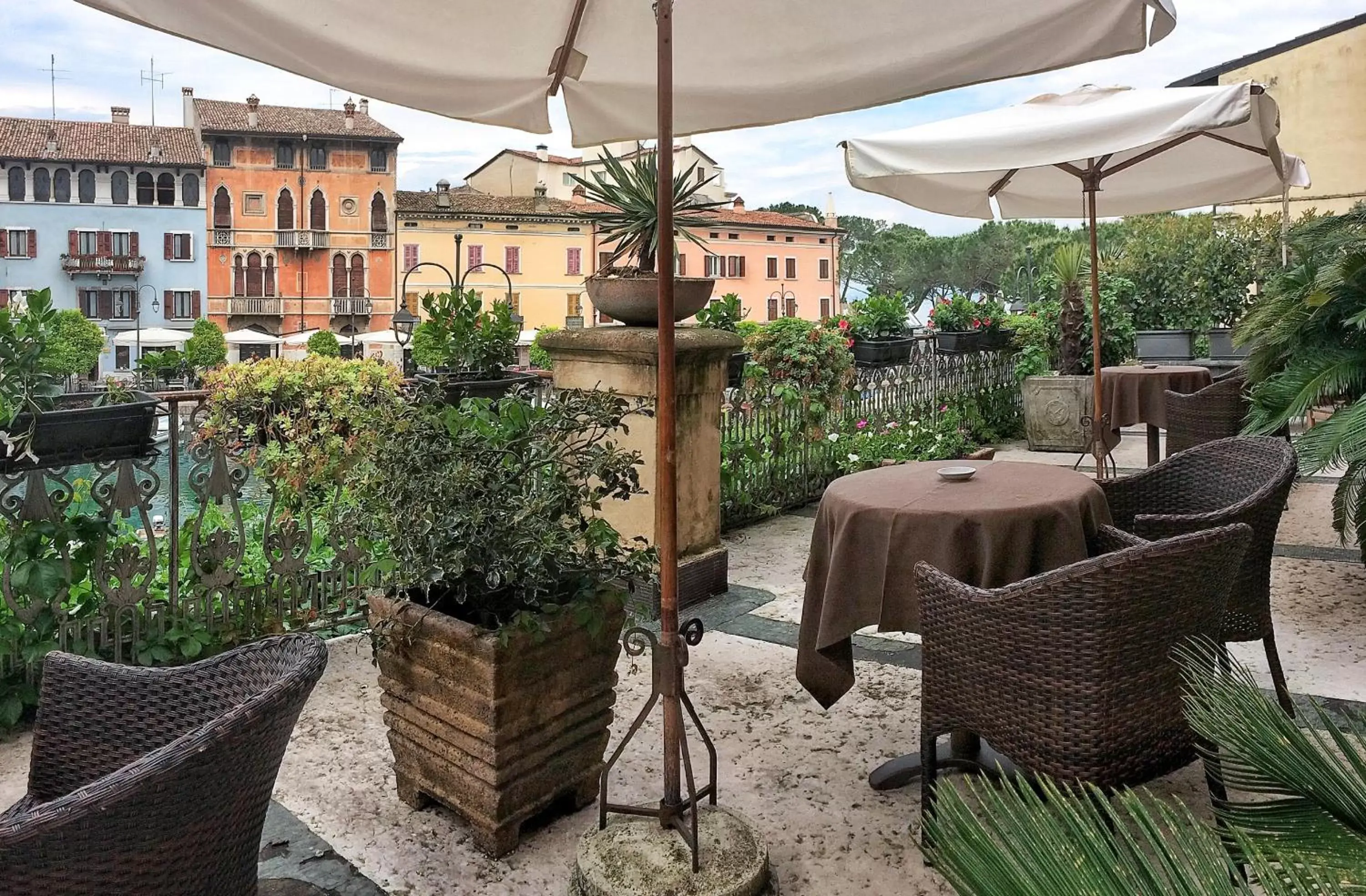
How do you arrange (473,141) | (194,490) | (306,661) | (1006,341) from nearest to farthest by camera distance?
(306,661) < (194,490) < (1006,341) < (473,141)

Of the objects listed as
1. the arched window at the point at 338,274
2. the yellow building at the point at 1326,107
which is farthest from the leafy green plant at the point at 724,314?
the arched window at the point at 338,274

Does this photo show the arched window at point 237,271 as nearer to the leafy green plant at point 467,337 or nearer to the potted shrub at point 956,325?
the potted shrub at point 956,325

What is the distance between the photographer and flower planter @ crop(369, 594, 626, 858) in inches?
93.0

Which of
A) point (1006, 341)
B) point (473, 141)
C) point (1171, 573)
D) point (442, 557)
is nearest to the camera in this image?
point (1171, 573)

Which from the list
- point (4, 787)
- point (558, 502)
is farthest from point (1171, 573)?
point (4, 787)

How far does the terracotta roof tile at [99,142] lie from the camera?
47.5m

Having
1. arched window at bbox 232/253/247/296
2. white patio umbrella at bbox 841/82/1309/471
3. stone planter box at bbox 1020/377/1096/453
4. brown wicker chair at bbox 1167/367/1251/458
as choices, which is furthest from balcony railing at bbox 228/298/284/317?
→ brown wicker chair at bbox 1167/367/1251/458

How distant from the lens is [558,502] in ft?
8.14

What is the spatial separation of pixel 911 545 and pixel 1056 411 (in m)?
6.95

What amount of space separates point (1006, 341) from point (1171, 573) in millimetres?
8430

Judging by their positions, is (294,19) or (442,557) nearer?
(294,19)

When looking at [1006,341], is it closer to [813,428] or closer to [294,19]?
[813,428]

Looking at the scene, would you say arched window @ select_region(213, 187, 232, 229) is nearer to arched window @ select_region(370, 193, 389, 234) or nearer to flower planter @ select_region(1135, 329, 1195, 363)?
arched window @ select_region(370, 193, 389, 234)

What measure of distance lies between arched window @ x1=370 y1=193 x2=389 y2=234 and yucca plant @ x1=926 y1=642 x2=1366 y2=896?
5702 cm
